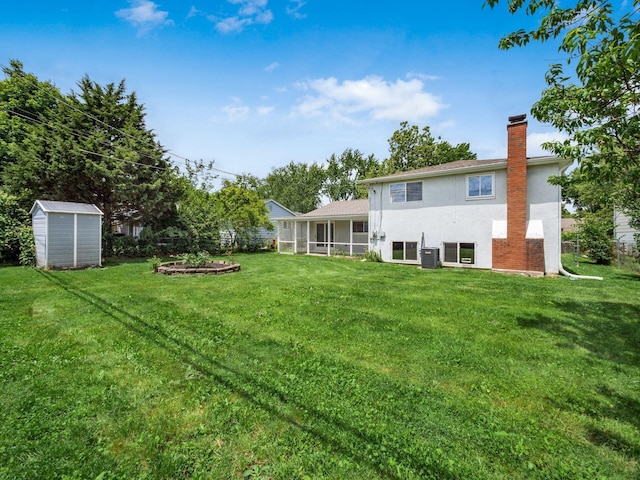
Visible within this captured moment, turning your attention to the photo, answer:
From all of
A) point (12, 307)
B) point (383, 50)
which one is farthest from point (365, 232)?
point (12, 307)

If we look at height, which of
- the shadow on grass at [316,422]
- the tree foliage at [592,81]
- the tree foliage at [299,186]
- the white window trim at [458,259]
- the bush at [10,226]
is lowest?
the shadow on grass at [316,422]

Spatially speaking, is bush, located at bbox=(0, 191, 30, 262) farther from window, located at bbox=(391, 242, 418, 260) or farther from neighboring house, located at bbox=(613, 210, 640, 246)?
neighboring house, located at bbox=(613, 210, 640, 246)

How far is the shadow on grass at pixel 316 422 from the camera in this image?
2260 millimetres

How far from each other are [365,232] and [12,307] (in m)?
16.2

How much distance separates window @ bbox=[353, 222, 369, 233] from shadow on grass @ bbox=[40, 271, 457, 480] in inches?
621

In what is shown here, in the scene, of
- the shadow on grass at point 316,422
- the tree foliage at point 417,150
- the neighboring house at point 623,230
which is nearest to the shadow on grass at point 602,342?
the shadow on grass at point 316,422

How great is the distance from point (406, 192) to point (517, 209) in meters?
4.97

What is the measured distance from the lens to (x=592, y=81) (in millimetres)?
3633

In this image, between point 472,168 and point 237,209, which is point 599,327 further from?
point 237,209

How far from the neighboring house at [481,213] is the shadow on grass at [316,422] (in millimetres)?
11712

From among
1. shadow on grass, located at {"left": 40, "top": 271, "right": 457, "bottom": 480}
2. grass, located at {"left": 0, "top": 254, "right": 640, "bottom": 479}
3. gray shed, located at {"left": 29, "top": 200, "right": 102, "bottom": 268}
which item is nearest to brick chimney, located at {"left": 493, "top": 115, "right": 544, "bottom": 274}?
grass, located at {"left": 0, "top": 254, "right": 640, "bottom": 479}

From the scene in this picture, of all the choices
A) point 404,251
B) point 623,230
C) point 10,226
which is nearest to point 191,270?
point 10,226

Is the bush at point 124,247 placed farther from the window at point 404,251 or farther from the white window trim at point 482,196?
the white window trim at point 482,196

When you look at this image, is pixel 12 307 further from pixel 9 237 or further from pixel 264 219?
pixel 264 219
